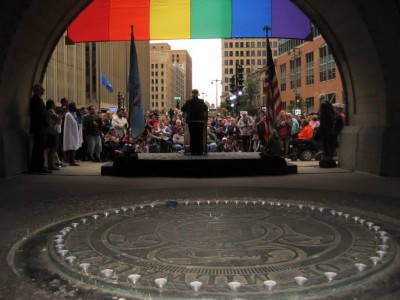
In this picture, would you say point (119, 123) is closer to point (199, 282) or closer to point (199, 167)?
point (199, 167)

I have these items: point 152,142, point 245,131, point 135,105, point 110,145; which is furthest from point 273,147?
point 245,131

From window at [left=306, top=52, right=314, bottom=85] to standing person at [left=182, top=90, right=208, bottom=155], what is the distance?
193 ft

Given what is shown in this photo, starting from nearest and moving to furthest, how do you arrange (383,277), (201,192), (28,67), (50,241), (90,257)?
(383,277)
(90,257)
(50,241)
(201,192)
(28,67)

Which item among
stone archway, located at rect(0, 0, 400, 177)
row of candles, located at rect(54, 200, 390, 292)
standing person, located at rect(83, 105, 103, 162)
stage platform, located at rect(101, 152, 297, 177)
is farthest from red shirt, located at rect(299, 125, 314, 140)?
row of candles, located at rect(54, 200, 390, 292)

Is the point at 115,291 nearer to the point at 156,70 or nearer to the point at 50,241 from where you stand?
the point at 50,241

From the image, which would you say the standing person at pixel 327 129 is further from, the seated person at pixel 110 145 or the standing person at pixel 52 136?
the seated person at pixel 110 145

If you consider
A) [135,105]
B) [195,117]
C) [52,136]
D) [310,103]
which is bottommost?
[52,136]

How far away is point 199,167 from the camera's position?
1072 cm

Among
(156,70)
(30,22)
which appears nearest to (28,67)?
(30,22)

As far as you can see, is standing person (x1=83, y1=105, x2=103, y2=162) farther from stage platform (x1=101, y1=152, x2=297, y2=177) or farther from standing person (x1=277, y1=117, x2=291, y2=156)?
standing person (x1=277, y1=117, x2=291, y2=156)

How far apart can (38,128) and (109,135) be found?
5832mm

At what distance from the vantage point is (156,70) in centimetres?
16938

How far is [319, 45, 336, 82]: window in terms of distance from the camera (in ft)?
196

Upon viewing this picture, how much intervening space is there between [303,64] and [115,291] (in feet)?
236
